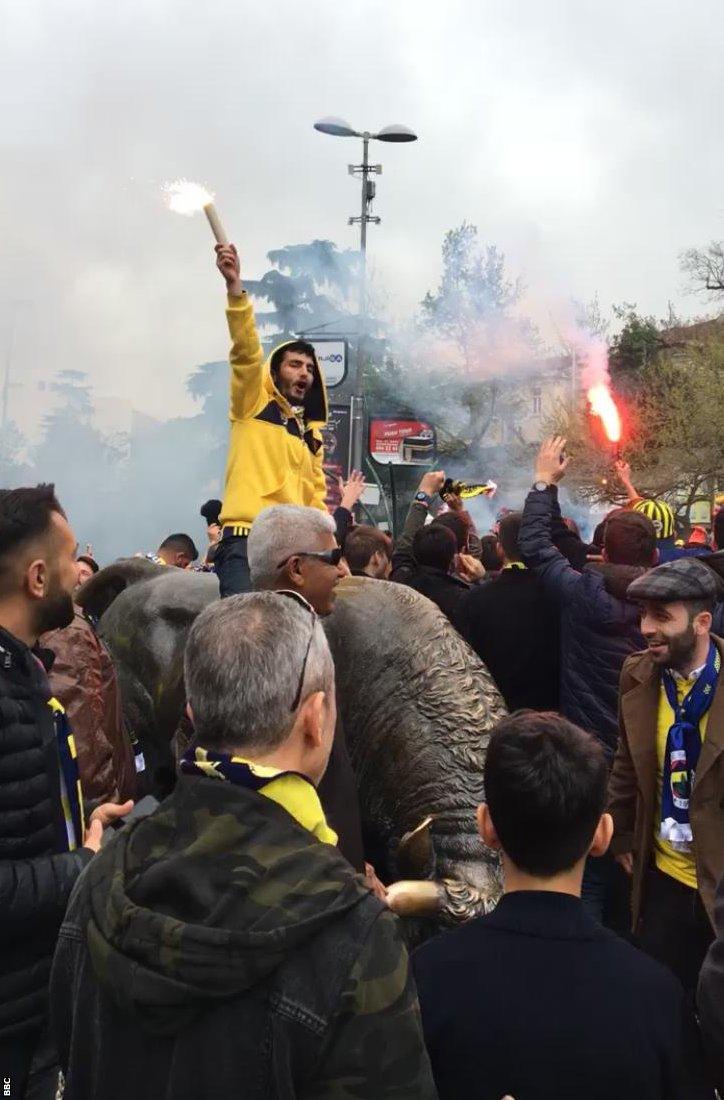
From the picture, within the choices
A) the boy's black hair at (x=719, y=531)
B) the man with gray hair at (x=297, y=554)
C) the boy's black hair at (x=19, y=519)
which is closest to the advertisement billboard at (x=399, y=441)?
the boy's black hair at (x=719, y=531)

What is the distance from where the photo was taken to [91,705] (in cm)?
397

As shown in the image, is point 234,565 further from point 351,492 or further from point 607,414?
point 607,414

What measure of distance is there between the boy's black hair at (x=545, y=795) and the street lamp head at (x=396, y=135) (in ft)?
57.9

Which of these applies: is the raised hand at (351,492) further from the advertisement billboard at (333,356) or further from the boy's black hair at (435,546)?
the advertisement billboard at (333,356)

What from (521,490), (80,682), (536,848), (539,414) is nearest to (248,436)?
(80,682)

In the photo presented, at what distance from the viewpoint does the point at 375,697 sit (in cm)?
345

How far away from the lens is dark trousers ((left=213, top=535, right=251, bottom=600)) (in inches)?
185

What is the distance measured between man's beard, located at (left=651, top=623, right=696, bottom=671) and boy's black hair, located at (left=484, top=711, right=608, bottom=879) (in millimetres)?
1856

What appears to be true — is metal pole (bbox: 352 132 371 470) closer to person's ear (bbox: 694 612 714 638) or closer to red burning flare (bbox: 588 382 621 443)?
red burning flare (bbox: 588 382 621 443)

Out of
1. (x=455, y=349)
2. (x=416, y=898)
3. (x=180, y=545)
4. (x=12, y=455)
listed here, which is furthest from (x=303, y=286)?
(x=416, y=898)

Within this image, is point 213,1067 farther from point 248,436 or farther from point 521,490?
point 521,490

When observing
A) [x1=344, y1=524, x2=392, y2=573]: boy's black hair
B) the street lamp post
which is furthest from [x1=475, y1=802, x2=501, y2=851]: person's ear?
the street lamp post

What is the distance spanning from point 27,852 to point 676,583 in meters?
2.41

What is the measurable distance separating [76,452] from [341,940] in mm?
23814
